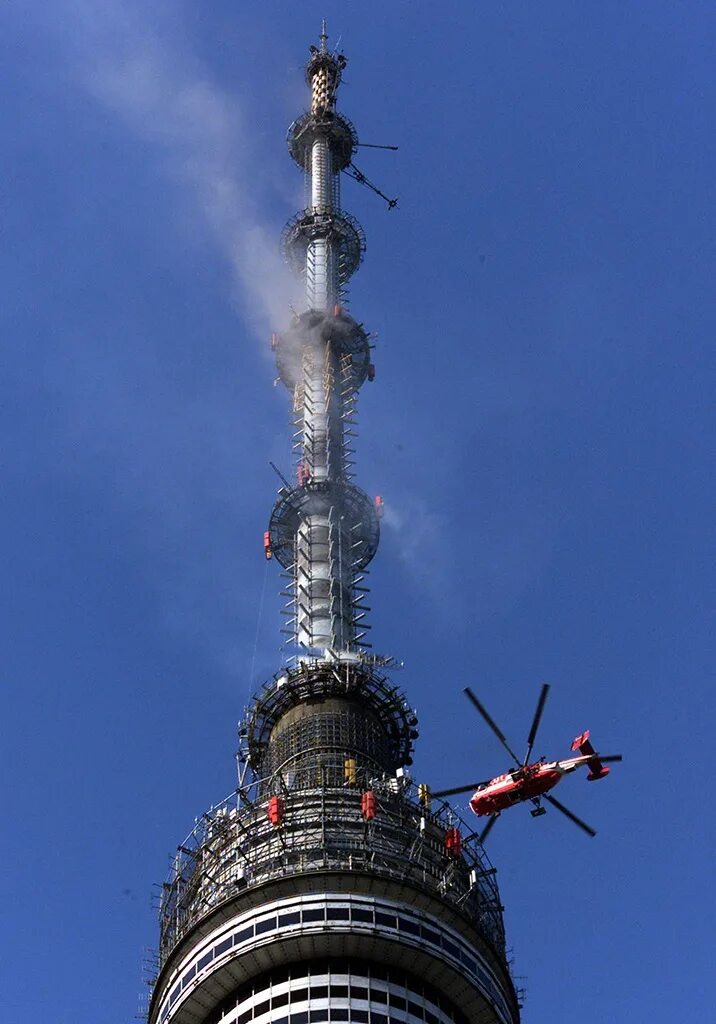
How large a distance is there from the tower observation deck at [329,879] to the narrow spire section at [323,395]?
51 centimetres

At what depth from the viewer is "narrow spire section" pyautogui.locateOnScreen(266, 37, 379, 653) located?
153250mm

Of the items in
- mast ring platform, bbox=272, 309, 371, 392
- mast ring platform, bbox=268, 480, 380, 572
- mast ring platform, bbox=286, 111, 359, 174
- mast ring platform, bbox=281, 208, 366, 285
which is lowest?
mast ring platform, bbox=268, 480, 380, 572

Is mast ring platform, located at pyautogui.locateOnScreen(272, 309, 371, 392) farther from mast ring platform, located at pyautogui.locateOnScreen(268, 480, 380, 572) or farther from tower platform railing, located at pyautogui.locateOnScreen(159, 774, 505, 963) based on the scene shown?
tower platform railing, located at pyautogui.locateOnScreen(159, 774, 505, 963)

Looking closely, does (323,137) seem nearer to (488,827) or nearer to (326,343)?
(326,343)

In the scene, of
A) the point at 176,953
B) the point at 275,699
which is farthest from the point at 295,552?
the point at 176,953

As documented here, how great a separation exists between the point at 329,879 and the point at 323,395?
223 feet

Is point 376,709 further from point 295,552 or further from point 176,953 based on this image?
point 176,953

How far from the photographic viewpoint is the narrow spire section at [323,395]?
153 meters

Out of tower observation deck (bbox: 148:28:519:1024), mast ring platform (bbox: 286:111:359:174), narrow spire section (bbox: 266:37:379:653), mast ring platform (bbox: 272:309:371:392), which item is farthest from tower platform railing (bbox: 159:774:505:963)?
mast ring platform (bbox: 286:111:359:174)

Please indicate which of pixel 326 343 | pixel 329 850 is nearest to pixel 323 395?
pixel 326 343

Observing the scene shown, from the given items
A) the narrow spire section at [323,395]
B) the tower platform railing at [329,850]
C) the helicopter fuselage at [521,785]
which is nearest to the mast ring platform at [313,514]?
the narrow spire section at [323,395]

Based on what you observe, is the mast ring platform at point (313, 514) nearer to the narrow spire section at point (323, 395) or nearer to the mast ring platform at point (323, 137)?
the narrow spire section at point (323, 395)

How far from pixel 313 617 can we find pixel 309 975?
47359 millimetres

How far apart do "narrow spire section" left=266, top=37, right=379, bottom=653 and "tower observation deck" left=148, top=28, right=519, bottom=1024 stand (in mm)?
511
